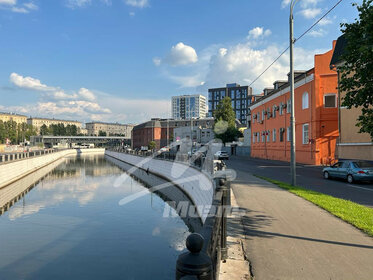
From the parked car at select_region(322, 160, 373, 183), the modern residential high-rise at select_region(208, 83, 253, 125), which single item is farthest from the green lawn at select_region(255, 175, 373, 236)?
the modern residential high-rise at select_region(208, 83, 253, 125)

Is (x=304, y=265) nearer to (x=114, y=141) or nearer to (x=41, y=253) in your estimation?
(x=41, y=253)

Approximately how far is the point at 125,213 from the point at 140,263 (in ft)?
29.0

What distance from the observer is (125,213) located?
18.8 metres

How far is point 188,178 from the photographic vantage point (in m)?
24.6

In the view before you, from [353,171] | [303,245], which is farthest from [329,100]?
[303,245]

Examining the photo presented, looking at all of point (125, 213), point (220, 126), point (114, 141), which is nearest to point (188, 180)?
point (125, 213)

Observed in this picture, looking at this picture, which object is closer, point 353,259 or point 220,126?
point 353,259

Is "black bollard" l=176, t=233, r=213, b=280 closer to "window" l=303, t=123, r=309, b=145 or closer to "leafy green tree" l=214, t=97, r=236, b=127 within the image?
"window" l=303, t=123, r=309, b=145

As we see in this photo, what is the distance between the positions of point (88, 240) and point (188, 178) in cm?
1251

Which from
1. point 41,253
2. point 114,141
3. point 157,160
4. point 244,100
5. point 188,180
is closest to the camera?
point 41,253

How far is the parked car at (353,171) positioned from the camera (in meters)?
16.2

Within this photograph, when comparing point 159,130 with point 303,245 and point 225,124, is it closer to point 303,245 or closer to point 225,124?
point 225,124

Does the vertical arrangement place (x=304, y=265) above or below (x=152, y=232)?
above

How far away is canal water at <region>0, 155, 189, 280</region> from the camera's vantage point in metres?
9.86
